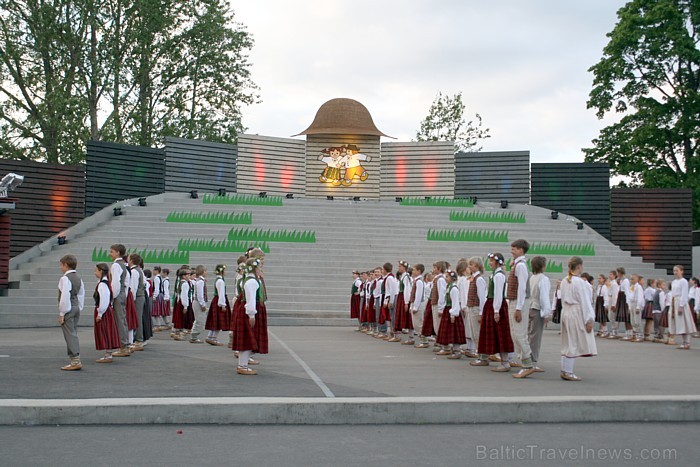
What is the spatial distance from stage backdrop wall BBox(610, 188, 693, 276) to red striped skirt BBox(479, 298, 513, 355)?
77.2ft

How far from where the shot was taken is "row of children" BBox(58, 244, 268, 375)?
10203mm

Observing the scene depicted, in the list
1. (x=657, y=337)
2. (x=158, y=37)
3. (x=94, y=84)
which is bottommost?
(x=657, y=337)

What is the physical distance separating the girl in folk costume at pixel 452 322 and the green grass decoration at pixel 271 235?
14643 mm

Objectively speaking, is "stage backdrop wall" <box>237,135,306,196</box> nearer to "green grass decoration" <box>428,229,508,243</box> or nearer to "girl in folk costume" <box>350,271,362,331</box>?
"green grass decoration" <box>428,229,508,243</box>

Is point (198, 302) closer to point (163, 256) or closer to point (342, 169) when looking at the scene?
point (163, 256)

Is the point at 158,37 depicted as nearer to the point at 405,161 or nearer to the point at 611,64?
the point at 405,161

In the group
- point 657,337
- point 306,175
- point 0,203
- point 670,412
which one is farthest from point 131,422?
point 306,175

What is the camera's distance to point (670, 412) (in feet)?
25.1

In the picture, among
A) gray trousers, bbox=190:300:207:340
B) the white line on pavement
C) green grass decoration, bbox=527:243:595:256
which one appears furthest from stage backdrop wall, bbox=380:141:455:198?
the white line on pavement

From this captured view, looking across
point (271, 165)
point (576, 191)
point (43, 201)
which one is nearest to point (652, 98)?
point (576, 191)

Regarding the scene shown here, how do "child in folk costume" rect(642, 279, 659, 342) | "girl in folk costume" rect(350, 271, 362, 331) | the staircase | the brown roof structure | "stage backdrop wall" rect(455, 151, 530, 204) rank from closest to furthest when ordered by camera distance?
"child in folk costume" rect(642, 279, 659, 342)
"girl in folk costume" rect(350, 271, 362, 331)
the staircase
"stage backdrop wall" rect(455, 151, 530, 204)
the brown roof structure

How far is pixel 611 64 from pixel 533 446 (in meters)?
37.0

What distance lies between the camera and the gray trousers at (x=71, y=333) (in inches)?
409

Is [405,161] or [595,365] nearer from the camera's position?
[595,365]
